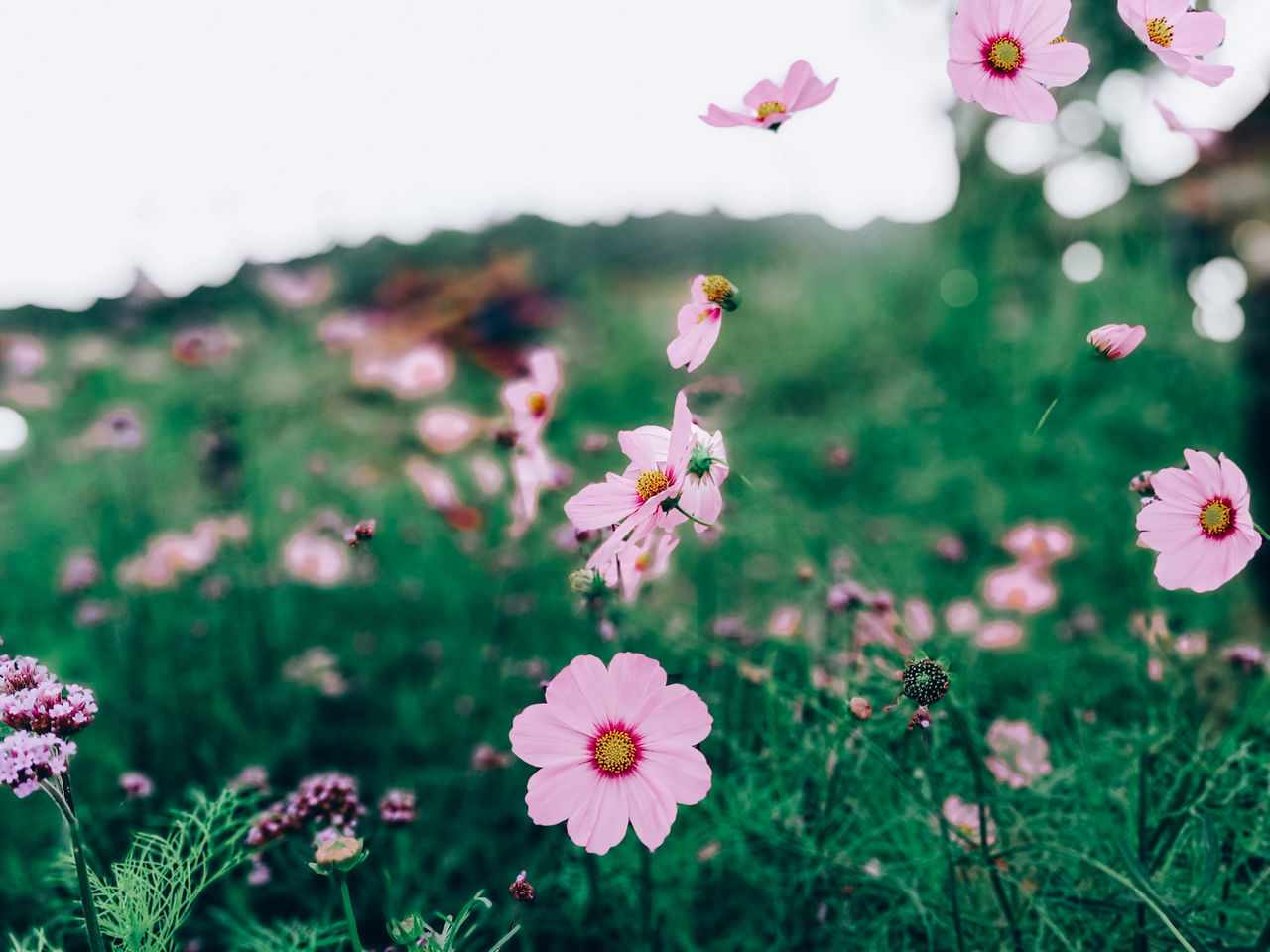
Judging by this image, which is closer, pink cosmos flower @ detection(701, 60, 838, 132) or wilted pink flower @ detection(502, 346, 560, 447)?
pink cosmos flower @ detection(701, 60, 838, 132)

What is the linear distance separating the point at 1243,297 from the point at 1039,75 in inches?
65.2

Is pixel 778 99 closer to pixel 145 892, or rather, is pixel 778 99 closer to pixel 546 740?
pixel 546 740

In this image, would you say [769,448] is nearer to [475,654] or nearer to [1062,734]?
[475,654]

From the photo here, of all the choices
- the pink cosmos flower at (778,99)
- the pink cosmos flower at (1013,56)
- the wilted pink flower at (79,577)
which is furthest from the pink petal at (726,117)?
the wilted pink flower at (79,577)

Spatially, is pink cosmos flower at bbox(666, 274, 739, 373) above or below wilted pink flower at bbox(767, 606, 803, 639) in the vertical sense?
above

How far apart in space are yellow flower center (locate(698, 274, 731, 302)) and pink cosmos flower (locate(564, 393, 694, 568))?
0.10m

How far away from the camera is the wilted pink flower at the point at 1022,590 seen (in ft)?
3.73

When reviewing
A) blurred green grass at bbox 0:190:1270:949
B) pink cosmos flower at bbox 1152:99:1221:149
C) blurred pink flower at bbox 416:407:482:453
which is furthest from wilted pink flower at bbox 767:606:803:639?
blurred pink flower at bbox 416:407:482:453

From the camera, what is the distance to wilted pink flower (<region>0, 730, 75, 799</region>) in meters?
0.38

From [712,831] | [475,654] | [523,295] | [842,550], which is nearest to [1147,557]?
[842,550]

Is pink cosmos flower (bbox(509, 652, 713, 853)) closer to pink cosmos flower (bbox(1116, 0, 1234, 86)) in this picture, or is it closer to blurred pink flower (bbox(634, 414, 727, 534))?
blurred pink flower (bbox(634, 414, 727, 534))

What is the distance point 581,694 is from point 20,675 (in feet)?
0.94

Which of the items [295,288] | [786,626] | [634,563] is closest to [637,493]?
[634,563]

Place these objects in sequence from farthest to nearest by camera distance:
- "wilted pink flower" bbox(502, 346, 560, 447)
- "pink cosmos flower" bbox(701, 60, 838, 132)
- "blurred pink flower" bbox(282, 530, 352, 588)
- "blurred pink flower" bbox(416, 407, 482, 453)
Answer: "blurred pink flower" bbox(416, 407, 482, 453) → "blurred pink flower" bbox(282, 530, 352, 588) → "wilted pink flower" bbox(502, 346, 560, 447) → "pink cosmos flower" bbox(701, 60, 838, 132)
